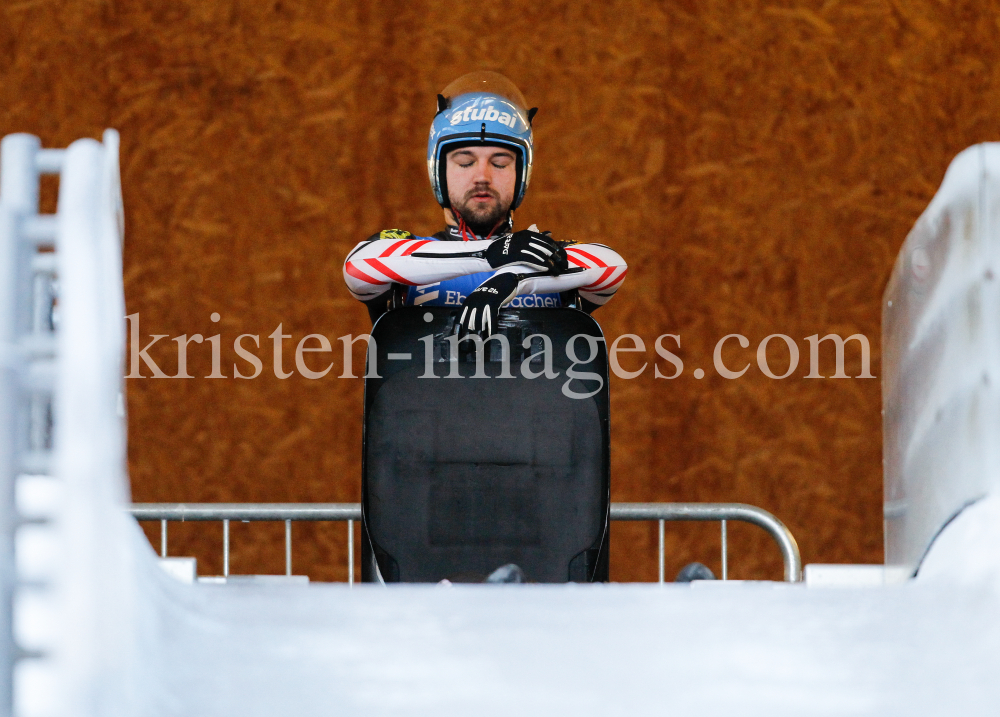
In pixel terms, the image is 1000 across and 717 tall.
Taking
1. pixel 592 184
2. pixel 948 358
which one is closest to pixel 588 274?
pixel 948 358

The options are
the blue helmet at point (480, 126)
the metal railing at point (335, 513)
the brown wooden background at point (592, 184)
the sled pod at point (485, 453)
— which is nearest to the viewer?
the sled pod at point (485, 453)

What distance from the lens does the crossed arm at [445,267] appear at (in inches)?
87.3

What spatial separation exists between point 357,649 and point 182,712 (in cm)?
20

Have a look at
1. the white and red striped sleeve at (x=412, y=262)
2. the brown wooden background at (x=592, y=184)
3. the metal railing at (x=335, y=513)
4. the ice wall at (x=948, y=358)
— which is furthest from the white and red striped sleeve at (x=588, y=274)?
the brown wooden background at (x=592, y=184)

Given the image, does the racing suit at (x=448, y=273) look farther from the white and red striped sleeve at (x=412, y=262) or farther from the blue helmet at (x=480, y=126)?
the blue helmet at (x=480, y=126)

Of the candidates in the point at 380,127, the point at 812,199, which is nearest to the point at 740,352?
the point at 812,199

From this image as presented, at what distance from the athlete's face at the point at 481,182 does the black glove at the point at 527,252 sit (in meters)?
0.23

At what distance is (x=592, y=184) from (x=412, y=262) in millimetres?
2268

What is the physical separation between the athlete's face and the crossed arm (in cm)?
21

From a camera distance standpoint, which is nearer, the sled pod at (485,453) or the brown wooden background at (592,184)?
the sled pod at (485,453)

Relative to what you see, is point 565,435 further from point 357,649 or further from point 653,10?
point 653,10

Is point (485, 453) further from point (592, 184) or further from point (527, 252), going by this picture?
point (592, 184)

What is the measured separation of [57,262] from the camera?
1003 mm

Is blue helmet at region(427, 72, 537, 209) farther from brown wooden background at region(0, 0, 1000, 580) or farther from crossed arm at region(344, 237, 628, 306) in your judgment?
brown wooden background at region(0, 0, 1000, 580)
